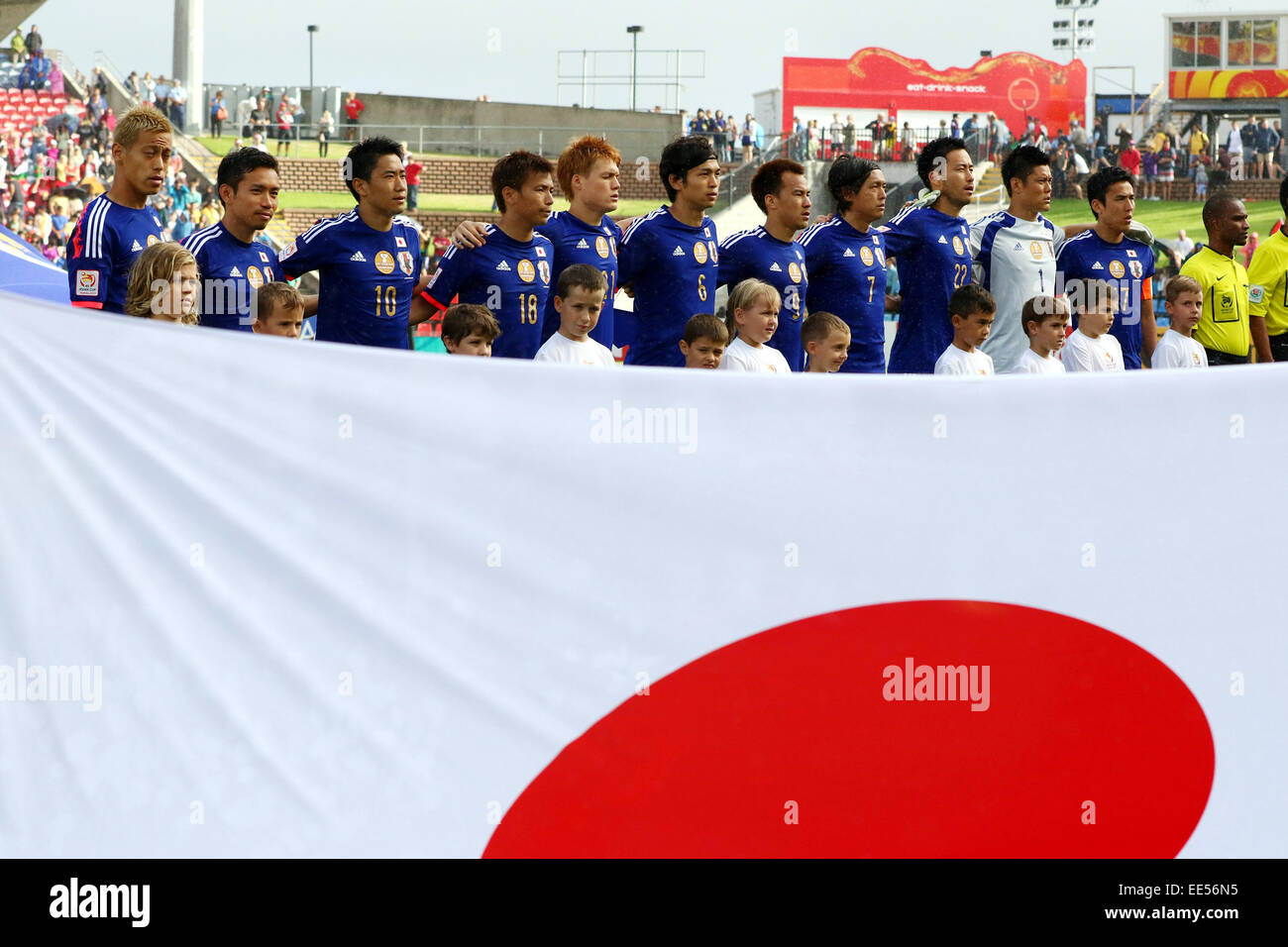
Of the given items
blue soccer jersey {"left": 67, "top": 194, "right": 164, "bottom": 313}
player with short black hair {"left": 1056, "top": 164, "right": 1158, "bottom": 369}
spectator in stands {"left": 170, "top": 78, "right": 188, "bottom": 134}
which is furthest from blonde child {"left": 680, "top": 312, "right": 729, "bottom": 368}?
spectator in stands {"left": 170, "top": 78, "right": 188, "bottom": 134}

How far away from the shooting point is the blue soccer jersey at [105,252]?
5641 millimetres

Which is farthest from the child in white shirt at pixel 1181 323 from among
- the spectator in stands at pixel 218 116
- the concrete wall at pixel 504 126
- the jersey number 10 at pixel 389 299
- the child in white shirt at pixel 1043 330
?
the spectator in stands at pixel 218 116

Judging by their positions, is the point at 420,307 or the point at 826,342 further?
the point at 420,307

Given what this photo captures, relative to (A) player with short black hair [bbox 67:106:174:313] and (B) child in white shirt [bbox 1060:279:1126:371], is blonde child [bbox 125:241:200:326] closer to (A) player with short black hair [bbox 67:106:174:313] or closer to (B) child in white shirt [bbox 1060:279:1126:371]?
(A) player with short black hair [bbox 67:106:174:313]

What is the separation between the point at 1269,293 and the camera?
7.95 meters

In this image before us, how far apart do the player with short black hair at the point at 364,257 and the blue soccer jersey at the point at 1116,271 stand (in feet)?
11.0

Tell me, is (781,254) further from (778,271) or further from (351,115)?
(351,115)

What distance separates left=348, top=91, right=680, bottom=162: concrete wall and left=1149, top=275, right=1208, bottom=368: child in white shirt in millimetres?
30983

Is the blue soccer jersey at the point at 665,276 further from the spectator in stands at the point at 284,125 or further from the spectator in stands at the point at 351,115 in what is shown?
the spectator in stands at the point at 351,115

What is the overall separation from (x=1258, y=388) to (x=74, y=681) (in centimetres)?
251

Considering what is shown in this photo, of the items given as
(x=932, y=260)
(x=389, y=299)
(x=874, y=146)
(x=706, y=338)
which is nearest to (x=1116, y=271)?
(x=932, y=260)

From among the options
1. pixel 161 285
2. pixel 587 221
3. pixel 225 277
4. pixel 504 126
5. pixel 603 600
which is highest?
pixel 504 126

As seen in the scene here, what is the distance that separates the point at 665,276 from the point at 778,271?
507 mm
